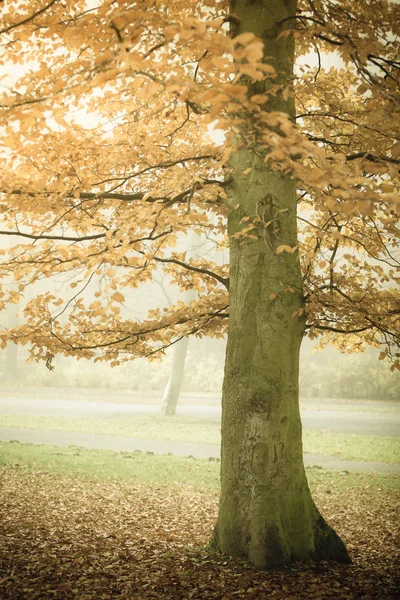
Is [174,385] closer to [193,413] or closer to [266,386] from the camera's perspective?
[193,413]

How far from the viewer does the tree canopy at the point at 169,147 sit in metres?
3.13

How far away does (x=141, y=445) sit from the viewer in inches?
496

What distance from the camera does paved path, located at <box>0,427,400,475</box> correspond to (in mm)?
10516

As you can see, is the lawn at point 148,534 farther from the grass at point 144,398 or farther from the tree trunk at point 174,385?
the grass at point 144,398

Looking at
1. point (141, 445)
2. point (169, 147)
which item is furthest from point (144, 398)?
point (169, 147)

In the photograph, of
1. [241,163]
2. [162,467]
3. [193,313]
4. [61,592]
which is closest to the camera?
[61,592]

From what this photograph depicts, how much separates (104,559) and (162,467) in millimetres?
5465

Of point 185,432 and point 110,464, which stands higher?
point 185,432

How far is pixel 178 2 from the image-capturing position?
5.05 meters

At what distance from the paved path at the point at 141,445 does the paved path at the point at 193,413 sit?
153 inches

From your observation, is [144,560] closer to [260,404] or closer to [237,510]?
[237,510]

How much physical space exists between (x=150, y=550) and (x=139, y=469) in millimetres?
4901

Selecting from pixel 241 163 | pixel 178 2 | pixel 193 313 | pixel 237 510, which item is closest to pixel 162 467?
pixel 193 313

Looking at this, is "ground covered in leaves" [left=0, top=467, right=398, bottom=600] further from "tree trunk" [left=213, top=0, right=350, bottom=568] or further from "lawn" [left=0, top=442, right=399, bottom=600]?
"tree trunk" [left=213, top=0, right=350, bottom=568]
